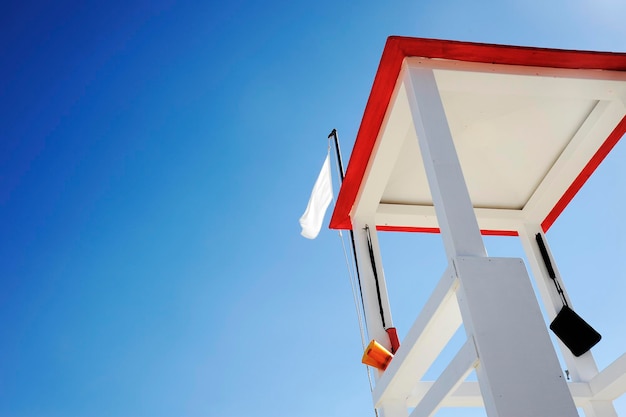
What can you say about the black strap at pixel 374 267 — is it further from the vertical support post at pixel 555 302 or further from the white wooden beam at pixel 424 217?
the vertical support post at pixel 555 302

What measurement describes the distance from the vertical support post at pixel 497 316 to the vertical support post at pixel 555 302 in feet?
7.31

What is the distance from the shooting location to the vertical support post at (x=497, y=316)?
8.58ft

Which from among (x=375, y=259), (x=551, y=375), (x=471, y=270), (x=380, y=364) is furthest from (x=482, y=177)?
(x=551, y=375)

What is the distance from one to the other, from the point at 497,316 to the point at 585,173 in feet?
9.49

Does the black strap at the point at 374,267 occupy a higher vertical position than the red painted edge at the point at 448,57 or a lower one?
lower

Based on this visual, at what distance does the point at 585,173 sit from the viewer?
515 cm

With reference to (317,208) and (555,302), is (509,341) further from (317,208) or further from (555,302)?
(317,208)

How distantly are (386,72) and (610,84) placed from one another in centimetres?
169

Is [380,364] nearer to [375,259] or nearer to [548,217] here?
[375,259]

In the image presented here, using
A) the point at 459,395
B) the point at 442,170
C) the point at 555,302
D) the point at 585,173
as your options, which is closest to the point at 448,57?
the point at 442,170

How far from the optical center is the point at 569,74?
4.22 metres

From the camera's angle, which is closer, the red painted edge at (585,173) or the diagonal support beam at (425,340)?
the diagonal support beam at (425,340)

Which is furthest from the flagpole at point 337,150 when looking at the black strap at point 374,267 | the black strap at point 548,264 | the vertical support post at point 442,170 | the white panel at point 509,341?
the white panel at point 509,341

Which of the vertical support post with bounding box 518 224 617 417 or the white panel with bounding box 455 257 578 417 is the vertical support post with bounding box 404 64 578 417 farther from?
the vertical support post with bounding box 518 224 617 417
